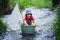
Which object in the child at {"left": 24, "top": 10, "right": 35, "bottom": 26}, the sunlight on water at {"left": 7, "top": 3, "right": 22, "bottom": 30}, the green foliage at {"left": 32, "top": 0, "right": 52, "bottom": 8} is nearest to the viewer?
the child at {"left": 24, "top": 10, "right": 35, "bottom": 26}

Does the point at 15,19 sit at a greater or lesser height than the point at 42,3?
greater

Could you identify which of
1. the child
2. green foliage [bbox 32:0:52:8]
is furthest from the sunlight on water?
green foliage [bbox 32:0:52:8]

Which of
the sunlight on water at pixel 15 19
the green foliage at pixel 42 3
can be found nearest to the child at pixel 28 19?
the sunlight on water at pixel 15 19

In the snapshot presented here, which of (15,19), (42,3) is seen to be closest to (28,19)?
(15,19)

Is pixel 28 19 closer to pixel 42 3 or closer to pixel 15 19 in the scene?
pixel 15 19

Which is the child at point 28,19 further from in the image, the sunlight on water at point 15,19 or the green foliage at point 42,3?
the green foliage at point 42,3

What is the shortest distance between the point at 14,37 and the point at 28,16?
2.64 ft

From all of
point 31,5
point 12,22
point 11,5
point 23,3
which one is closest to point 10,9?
point 11,5

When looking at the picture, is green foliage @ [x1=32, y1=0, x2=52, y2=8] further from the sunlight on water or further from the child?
the child

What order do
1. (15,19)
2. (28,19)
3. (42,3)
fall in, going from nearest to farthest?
(28,19), (15,19), (42,3)

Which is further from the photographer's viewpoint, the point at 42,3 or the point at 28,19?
the point at 42,3

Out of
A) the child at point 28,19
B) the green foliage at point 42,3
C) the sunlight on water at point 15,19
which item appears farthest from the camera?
the green foliage at point 42,3

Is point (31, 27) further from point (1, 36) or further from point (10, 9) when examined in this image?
point (10, 9)

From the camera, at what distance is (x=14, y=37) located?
766 centimetres
